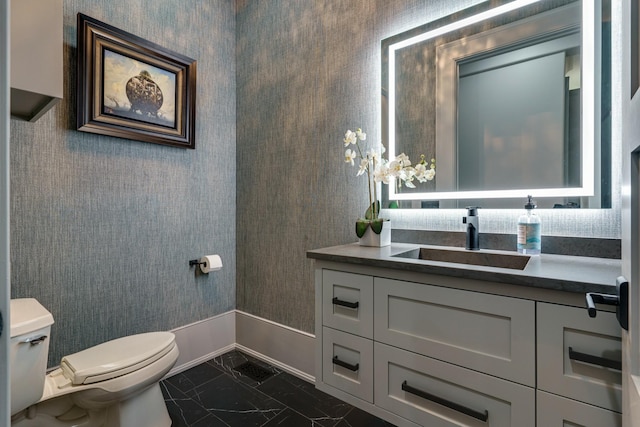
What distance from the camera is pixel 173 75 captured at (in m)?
2.11

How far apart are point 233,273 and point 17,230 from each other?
1.31m

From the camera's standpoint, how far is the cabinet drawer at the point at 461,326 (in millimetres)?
920

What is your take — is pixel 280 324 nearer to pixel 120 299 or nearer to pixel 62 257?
pixel 120 299

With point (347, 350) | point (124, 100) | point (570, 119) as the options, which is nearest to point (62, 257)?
point (124, 100)

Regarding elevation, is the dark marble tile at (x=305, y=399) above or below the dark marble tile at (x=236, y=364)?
below

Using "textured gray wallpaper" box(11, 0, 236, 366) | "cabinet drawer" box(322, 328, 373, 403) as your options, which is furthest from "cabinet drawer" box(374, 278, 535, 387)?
"textured gray wallpaper" box(11, 0, 236, 366)

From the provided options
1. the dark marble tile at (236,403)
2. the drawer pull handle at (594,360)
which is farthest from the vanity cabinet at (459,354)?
the dark marble tile at (236,403)

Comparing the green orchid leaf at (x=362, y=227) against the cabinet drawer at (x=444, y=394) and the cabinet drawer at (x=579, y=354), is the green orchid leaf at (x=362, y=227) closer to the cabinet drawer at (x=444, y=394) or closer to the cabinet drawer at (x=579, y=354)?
the cabinet drawer at (x=444, y=394)

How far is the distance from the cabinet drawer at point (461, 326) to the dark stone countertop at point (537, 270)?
6 centimetres

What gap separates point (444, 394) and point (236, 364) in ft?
5.37

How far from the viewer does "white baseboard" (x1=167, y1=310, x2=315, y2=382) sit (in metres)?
2.12

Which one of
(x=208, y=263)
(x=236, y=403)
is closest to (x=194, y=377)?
(x=236, y=403)

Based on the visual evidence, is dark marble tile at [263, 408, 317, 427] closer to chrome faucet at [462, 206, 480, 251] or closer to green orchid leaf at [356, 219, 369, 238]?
green orchid leaf at [356, 219, 369, 238]

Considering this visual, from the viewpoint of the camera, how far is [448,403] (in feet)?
3.41
